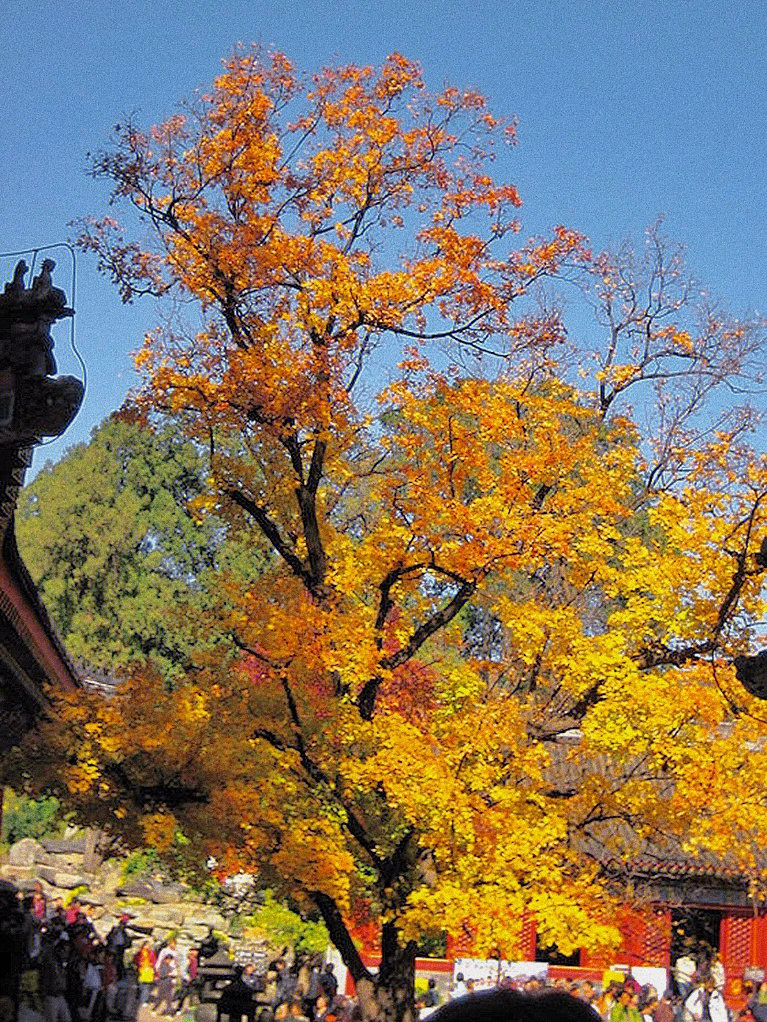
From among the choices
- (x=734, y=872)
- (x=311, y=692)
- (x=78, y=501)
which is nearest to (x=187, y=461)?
(x=78, y=501)

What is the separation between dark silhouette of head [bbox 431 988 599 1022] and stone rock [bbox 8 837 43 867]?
44602 mm

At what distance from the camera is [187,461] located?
Result: 2101 inches

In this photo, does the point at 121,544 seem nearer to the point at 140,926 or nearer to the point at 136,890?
the point at 136,890

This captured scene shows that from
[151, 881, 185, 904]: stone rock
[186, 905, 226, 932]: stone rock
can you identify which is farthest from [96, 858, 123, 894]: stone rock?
[186, 905, 226, 932]: stone rock

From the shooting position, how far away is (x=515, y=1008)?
160cm

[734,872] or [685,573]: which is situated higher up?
[685,573]

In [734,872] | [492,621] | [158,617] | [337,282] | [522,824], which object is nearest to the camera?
[522,824]

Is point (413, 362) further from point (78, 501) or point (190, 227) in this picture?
point (78, 501)

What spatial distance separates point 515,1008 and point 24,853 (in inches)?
1781

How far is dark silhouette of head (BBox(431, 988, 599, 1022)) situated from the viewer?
62.2 inches

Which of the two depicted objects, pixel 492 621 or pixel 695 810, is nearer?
pixel 695 810

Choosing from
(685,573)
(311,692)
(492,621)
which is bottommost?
(311,692)

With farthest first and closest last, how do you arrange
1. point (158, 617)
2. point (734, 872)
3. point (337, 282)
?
point (158, 617)
point (734, 872)
point (337, 282)

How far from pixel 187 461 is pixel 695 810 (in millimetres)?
39403
